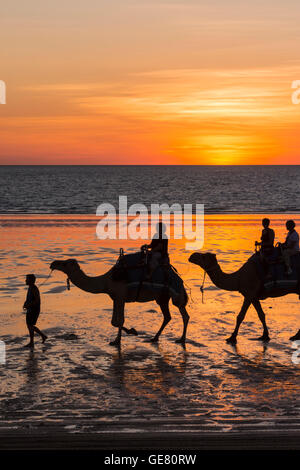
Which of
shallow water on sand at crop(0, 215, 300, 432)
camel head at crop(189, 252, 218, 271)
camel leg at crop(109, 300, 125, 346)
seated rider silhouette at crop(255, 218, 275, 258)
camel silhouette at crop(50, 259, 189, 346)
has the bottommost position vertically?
shallow water on sand at crop(0, 215, 300, 432)

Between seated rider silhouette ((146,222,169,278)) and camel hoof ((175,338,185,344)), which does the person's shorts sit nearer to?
seated rider silhouette ((146,222,169,278))

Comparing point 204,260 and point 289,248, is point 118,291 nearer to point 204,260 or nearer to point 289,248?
point 204,260

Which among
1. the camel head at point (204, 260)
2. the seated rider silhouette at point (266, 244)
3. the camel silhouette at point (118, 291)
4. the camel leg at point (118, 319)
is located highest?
the seated rider silhouette at point (266, 244)

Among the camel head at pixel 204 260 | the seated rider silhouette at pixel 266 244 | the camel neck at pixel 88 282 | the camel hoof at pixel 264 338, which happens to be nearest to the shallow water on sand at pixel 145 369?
the camel hoof at pixel 264 338

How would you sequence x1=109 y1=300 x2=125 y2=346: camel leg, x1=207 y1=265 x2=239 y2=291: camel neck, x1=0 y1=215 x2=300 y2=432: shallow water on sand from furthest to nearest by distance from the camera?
1. x1=207 y1=265 x2=239 y2=291: camel neck
2. x1=109 y1=300 x2=125 y2=346: camel leg
3. x1=0 y1=215 x2=300 y2=432: shallow water on sand

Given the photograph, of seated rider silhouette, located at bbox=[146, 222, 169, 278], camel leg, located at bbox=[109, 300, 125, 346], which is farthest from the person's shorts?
seated rider silhouette, located at bbox=[146, 222, 169, 278]

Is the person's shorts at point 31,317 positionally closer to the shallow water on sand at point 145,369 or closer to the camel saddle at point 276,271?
the shallow water on sand at point 145,369

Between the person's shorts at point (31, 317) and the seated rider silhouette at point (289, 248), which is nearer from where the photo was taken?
the person's shorts at point (31, 317)

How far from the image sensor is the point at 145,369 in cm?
1121

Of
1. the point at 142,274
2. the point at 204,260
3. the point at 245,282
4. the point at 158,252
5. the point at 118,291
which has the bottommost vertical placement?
the point at 118,291

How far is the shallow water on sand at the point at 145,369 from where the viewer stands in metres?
8.88

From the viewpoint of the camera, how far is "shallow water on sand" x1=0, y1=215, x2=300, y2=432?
8875 millimetres

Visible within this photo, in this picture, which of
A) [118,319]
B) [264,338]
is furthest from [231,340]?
[118,319]
